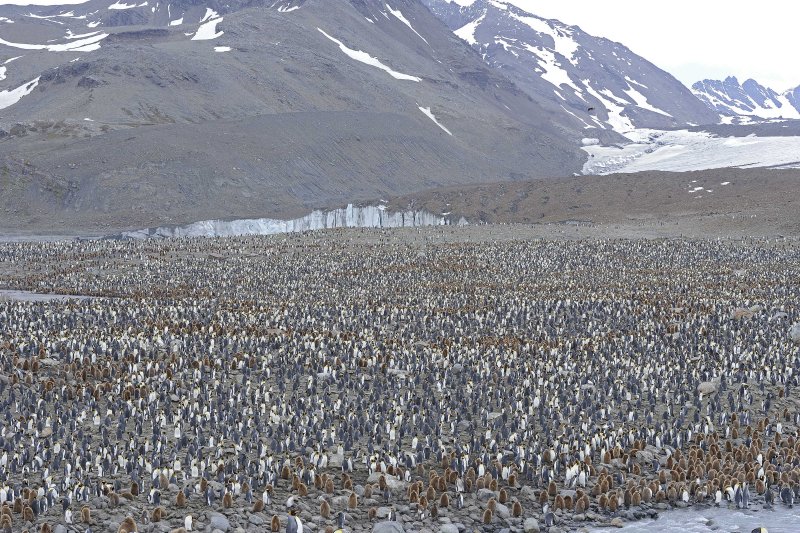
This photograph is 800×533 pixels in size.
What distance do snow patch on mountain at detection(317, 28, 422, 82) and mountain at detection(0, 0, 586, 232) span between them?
0.43 metres

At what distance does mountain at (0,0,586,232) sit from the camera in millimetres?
91438

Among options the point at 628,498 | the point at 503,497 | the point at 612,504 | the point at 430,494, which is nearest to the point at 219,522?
the point at 430,494

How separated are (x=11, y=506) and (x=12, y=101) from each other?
118655 mm

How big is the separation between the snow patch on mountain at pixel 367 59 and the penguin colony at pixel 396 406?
425 ft

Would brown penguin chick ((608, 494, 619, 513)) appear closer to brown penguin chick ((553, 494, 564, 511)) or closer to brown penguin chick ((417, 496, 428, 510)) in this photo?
brown penguin chick ((553, 494, 564, 511))

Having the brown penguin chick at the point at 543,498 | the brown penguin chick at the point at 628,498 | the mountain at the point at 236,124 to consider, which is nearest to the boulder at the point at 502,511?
the brown penguin chick at the point at 543,498

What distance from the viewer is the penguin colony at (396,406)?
14.0 m

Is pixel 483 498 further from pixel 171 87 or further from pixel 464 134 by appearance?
pixel 464 134

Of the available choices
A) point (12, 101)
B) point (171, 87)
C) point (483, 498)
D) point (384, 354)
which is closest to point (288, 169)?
point (171, 87)

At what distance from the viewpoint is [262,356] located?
72.3ft

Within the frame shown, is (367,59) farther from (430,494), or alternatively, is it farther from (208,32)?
(430,494)

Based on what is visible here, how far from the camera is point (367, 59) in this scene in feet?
534

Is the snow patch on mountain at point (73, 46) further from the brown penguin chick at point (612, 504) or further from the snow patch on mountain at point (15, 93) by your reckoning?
the brown penguin chick at point (612, 504)

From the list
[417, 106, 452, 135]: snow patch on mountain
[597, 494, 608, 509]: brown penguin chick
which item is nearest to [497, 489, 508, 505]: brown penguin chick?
[597, 494, 608, 509]: brown penguin chick
